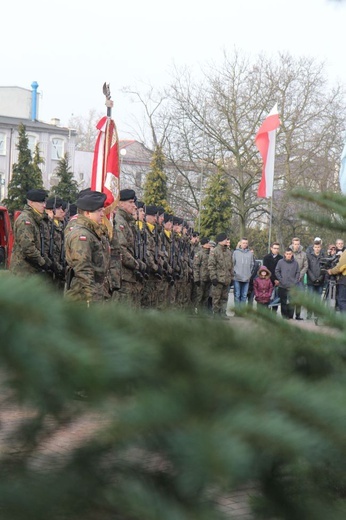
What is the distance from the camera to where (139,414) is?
1.38 feet

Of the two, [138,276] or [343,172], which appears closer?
[343,172]

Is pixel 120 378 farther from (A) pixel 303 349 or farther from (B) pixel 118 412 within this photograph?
(A) pixel 303 349

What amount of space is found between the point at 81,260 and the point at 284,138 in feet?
93.1

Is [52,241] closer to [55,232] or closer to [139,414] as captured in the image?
[55,232]

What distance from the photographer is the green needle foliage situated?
390 millimetres

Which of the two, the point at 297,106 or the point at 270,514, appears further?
the point at 297,106

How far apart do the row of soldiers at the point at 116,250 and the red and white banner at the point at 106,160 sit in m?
0.28

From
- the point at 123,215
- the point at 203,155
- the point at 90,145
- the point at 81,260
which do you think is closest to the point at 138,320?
the point at 81,260

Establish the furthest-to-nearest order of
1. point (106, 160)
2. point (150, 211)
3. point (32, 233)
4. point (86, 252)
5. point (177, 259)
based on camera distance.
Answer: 1. point (177, 259)
2. point (150, 211)
3. point (106, 160)
4. point (32, 233)
5. point (86, 252)

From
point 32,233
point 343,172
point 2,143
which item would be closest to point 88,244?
point 32,233

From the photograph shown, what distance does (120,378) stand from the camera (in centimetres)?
40

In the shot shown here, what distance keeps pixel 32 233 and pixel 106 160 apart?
7.04 ft

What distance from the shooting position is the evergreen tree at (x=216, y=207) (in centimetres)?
3494

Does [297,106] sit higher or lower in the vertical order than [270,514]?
higher
